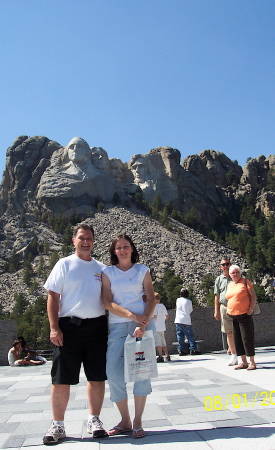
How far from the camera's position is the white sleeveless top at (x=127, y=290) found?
4023 millimetres

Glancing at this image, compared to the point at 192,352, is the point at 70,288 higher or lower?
higher

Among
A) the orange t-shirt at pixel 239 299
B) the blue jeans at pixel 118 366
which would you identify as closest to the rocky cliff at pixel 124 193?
the orange t-shirt at pixel 239 299

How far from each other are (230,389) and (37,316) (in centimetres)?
6225

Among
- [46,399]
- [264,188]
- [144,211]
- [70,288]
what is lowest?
[46,399]

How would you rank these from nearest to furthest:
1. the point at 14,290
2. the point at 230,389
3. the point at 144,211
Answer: the point at 230,389 → the point at 14,290 → the point at 144,211

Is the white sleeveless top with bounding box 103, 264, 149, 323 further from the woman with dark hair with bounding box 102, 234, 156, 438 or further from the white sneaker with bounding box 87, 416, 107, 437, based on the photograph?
the white sneaker with bounding box 87, 416, 107, 437

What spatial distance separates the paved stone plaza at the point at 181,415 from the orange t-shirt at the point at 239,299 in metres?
0.96

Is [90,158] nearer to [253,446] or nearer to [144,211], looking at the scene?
[144,211]

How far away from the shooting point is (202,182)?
4715 inches

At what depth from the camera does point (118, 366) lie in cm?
391

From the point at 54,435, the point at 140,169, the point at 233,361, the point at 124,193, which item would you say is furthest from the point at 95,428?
the point at 140,169

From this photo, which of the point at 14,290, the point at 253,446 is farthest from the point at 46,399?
the point at 14,290

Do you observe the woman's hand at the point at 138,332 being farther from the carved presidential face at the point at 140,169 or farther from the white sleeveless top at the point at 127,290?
the carved presidential face at the point at 140,169

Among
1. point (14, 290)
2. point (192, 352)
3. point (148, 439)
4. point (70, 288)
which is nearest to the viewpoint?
point (148, 439)
